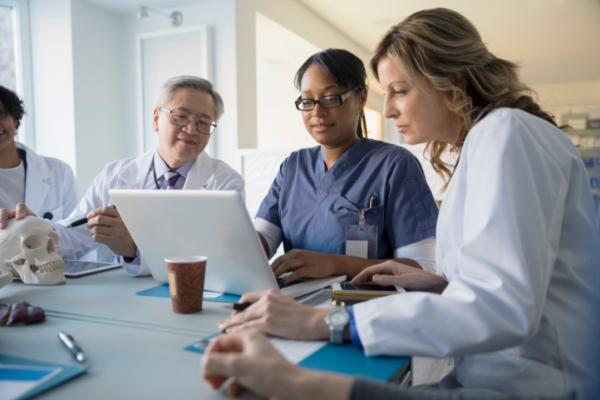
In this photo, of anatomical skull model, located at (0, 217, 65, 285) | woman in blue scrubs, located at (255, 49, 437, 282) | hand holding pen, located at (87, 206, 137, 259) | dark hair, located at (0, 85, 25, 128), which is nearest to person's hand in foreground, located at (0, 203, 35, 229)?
anatomical skull model, located at (0, 217, 65, 285)

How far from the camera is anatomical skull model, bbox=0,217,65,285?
55.4 inches

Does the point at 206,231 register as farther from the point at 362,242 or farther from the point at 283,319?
the point at 362,242

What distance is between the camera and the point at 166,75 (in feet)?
13.8

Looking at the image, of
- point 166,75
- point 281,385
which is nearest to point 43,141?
point 166,75

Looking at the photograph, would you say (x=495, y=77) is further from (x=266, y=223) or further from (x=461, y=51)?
(x=266, y=223)

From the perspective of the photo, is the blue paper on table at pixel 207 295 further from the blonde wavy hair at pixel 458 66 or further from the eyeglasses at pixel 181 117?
the eyeglasses at pixel 181 117

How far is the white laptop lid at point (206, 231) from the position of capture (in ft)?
3.65

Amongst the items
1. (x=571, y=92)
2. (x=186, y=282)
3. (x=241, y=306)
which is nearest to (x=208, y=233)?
(x=186, y=282)

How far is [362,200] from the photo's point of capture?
1688mm

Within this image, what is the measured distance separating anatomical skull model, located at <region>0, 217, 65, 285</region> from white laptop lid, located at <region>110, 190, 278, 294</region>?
273 mm

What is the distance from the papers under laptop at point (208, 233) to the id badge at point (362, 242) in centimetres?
27

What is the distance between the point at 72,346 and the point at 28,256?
658 mm

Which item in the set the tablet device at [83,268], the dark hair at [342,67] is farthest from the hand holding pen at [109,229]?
the dark hair at [342,67]

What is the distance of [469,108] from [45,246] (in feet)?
3.94
